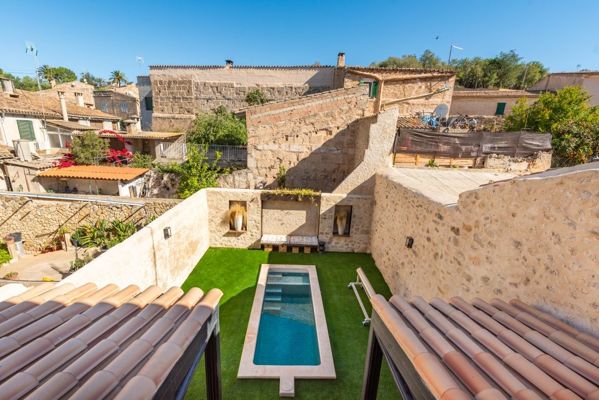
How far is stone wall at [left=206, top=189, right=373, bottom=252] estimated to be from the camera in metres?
10.9

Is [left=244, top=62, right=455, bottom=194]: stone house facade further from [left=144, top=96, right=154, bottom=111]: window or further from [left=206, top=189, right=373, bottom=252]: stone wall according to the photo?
[left=144, top=96, right=154, bottom=111]: window

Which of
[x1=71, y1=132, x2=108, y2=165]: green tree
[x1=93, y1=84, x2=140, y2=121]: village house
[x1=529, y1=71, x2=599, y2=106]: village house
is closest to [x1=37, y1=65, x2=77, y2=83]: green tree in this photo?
[x1=93, y1=84, x2=140, y2=121]: village house

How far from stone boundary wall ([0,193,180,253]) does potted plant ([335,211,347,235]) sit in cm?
725

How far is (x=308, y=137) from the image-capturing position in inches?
555

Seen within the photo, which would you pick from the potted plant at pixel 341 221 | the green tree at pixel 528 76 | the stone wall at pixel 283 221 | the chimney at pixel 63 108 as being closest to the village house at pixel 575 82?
the green tree at pixel 528 76

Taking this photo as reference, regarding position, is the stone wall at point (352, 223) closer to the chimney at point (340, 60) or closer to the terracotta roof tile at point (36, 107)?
the chimney at point (340, 60)

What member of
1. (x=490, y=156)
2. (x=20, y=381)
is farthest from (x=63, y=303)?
(x=490, y=156)

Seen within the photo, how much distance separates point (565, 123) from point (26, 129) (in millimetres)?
34147

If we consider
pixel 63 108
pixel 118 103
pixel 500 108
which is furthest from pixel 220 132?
pixel 500 108

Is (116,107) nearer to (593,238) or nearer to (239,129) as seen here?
(239,129)

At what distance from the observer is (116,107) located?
30953mm

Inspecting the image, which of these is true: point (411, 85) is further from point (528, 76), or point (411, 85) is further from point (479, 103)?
point (528, 76)

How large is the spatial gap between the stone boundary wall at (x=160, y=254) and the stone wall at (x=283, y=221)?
0.51m

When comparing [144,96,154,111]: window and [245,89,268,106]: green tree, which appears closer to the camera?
[245,89,268,106]: green tree
